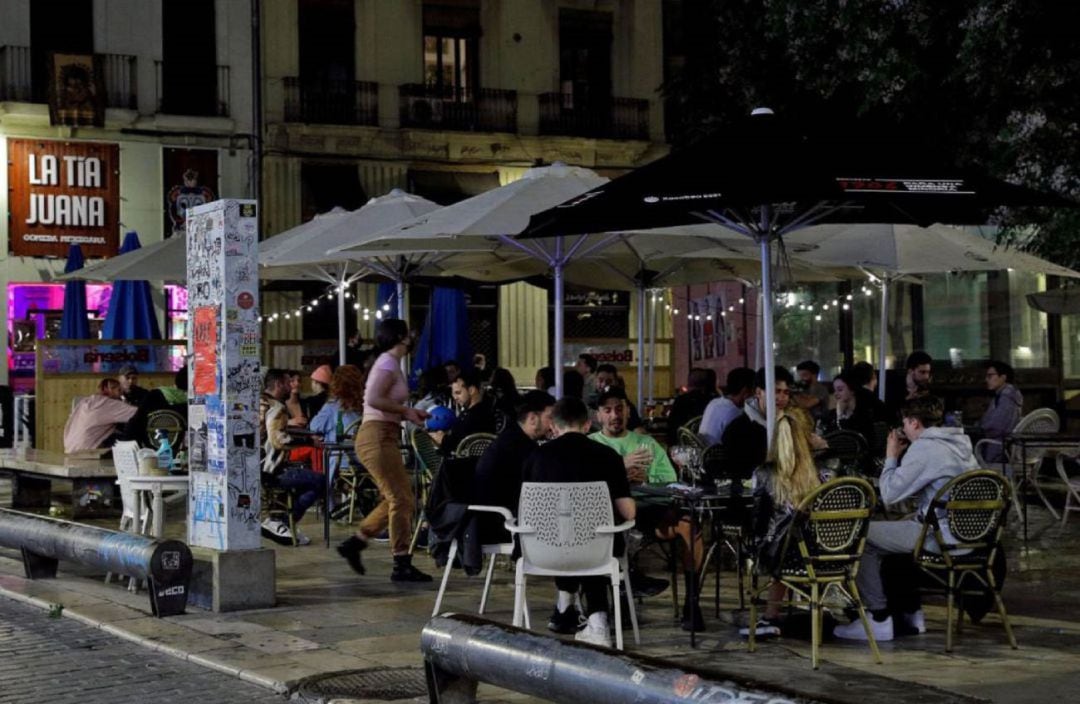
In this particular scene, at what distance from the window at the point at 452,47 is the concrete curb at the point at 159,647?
22067mm

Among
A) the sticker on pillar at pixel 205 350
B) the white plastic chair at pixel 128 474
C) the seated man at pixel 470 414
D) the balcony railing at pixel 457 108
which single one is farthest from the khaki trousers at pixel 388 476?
the balcony railing at pixel 457 108

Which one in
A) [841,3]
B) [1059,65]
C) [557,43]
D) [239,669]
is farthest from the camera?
[557,43]

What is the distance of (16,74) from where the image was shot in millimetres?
28844

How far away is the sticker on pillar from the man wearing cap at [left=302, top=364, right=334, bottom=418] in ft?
17.8

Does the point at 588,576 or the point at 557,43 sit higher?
the point at 557,43

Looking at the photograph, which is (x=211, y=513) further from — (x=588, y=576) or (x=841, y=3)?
(x=841, y=3)

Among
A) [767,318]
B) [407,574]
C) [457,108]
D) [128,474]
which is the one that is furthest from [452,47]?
[767,318]

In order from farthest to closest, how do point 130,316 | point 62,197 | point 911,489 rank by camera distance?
1. point 62,197
2. point 130,316
3. point 911,489

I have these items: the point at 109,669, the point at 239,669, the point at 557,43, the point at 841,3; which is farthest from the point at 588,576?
the point at 557,43

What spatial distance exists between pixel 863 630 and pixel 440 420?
19.4 feet

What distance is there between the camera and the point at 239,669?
837cm

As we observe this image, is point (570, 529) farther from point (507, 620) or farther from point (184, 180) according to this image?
point (184, 180)

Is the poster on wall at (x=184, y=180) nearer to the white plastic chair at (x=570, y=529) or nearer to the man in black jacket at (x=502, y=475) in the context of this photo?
the man in black jacket at (x=502, y=475)

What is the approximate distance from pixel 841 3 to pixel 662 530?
1111 centimetres
